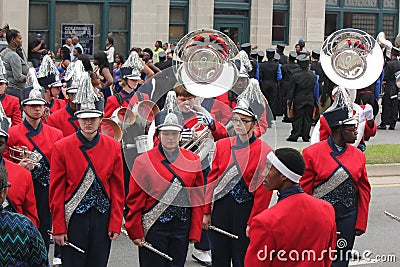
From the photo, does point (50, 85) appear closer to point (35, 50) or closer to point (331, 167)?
point (331, 167)

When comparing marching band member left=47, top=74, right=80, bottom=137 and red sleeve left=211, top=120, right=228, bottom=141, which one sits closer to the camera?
red sleeve left=211, top=120, right=228, bottom=141

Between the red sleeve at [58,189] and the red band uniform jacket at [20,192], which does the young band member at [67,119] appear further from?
the red band uniform jacket at [20,192]

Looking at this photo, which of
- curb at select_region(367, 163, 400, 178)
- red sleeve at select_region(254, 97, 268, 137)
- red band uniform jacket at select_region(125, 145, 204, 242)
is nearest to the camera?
red band uniform jacket at select_region(125, 145, 204, 242)

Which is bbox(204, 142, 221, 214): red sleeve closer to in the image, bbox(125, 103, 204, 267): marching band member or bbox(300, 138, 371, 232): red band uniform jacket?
bbox(125, 103, 204, 267): marching band member

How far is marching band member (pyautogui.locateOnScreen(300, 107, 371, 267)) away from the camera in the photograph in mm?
7941

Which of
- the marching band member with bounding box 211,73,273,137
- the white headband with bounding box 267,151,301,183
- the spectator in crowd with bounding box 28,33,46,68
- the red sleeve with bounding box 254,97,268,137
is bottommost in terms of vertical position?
the white headband with bounding box 267,151,301,183

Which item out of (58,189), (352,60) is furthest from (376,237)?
(58,189)

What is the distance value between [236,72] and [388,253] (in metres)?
2.78

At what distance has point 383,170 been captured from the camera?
15.0 m

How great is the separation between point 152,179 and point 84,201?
0.68 meters

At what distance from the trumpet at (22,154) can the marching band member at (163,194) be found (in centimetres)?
153

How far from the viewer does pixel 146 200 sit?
24.2 ft

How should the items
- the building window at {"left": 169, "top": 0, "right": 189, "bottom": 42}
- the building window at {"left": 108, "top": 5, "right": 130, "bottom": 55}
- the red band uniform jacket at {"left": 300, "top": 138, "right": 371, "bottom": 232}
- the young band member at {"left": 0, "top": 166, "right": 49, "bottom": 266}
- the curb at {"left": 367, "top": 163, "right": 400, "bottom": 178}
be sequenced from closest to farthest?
the young band member at {"left": 0, "top": 166, "right": 49, "bottom": 266}
the red band uniform jacket at {"left": 300, "top": 138, "right": 371, "bottom": 232}
the curb at {"left": 367, "top": 163, "right": 400, "bottom": 178}
the building window at {"left": 108, "top": 5, "right": 130, "bottom": 55}
the building window at {"left": 169, "top": 0, "right": 189, "bottom": 42}

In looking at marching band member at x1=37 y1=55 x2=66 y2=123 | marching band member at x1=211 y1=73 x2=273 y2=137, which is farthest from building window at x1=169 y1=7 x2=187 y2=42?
marching band member at x1=211 y1=73 x2=273 y2=137
